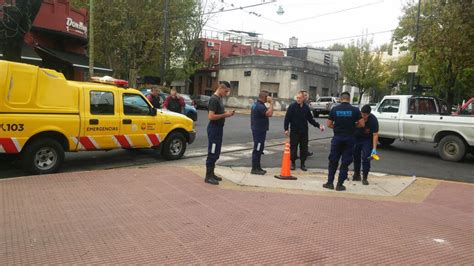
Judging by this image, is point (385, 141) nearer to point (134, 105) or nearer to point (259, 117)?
point (259, 117)

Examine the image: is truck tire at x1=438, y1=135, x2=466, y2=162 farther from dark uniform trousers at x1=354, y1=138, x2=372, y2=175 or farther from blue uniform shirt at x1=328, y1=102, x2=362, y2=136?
blue uniform shirt at x1=328, y1=102, x2=362, y2=136

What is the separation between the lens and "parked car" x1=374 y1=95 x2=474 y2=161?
11398 mm

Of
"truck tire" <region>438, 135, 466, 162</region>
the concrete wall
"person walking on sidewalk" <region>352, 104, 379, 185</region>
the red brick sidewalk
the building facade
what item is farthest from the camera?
the concrete wall

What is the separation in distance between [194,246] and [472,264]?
9.70ft

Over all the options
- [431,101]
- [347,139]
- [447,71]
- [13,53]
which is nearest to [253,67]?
[447,71]

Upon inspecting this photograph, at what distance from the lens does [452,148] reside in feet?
38.2

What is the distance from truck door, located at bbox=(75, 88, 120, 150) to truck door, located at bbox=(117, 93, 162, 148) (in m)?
0.22

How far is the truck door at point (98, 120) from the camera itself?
8.41 m

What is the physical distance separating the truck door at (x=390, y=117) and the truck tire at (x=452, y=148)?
1.50 m

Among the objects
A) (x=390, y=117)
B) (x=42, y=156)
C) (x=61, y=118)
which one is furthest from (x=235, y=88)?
(x=42, y=156)

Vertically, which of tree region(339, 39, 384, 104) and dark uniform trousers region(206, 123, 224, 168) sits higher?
tree region(339, 39, 384, 104)

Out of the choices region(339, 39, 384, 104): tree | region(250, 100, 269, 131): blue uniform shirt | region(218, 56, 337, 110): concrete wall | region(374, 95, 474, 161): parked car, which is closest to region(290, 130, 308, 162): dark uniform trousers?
region(250, 100, 269, 131): blue uniform shirt

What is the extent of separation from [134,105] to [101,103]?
0.86m

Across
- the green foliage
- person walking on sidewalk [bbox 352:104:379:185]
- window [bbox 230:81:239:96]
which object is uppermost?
the green foliage
